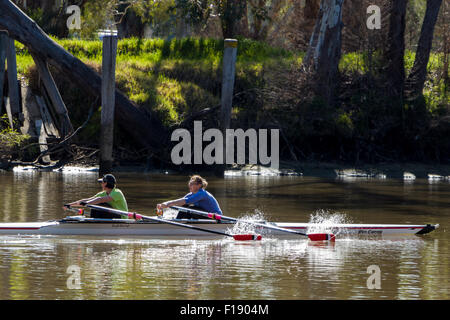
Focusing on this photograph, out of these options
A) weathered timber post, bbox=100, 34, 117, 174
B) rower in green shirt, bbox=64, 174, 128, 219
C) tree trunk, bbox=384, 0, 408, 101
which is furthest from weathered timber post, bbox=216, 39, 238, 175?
rower in green shirt, bbox=64, 174, 128, 219

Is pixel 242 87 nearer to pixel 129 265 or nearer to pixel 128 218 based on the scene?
pixel 128 218

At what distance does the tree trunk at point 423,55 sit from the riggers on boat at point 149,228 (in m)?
15.0

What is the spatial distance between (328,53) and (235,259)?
17.0 meters

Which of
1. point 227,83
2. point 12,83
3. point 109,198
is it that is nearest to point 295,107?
point 227,83

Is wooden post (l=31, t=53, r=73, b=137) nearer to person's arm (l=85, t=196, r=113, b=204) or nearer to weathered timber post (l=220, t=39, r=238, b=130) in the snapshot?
weathered timber post (l=220, t=39, r=238, b=130)

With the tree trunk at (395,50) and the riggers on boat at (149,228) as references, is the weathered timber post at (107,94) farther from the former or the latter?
the tree trunk at (395,50)

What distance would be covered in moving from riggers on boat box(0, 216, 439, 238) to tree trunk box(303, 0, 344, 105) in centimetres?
1371

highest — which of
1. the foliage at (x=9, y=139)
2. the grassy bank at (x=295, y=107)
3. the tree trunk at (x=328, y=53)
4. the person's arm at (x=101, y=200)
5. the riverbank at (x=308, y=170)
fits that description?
the tree trunk at (x=328, y=53)

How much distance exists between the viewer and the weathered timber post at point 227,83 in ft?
81.3

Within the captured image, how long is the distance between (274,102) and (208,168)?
3.63 metres

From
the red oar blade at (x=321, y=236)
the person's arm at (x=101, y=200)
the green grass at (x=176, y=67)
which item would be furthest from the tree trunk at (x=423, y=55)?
the person's arm at (x=101, y=200)

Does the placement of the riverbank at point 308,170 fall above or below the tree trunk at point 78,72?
below

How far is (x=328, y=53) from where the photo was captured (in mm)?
29016

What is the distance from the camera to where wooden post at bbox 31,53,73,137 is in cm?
2533
